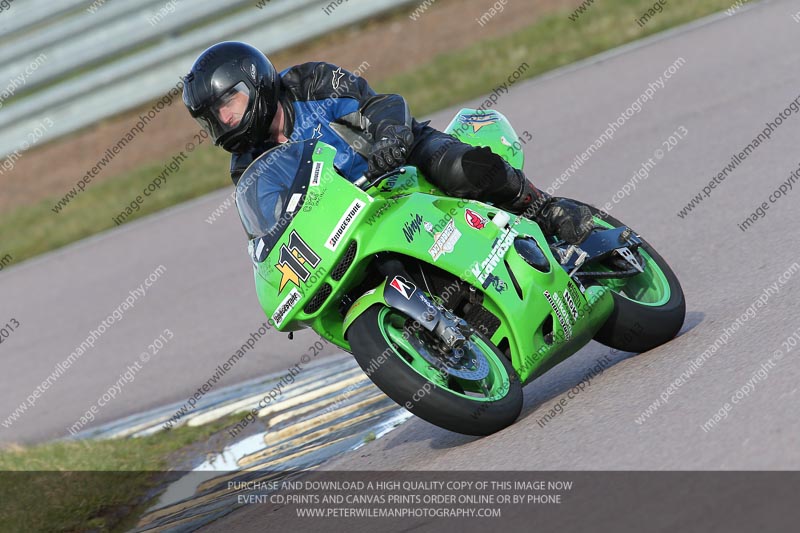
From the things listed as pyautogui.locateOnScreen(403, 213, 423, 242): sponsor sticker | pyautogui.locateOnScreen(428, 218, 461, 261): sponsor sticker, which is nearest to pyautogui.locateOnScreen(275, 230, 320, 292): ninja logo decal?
pyautogui.locateOnScreen(403, 213, 423, 242): sponsor sticker

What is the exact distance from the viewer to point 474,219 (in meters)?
4.80

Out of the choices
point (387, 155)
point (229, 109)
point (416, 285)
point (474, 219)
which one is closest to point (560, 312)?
point (474, 219)

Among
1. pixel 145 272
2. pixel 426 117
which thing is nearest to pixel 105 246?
pixel 145 272

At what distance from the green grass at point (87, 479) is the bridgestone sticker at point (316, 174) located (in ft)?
6.15

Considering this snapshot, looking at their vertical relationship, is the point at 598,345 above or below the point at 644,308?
below

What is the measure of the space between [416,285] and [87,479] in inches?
89.3

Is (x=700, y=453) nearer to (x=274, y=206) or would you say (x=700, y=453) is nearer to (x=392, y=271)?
→ (x=392, y=271)

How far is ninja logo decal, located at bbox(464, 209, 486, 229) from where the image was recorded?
188 inches

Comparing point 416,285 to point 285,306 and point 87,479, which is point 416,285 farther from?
point 87,479

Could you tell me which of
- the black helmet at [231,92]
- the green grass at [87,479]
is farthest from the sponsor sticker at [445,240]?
the green grass at [87,479]

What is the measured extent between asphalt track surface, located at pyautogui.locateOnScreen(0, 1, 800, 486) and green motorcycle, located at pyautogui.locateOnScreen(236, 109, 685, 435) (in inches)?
10.7

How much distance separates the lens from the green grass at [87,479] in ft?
17.5

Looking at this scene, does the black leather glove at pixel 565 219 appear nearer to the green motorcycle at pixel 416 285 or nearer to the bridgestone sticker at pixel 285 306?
the green motorcycle at pixel 416 285

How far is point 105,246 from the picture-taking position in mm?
11703
